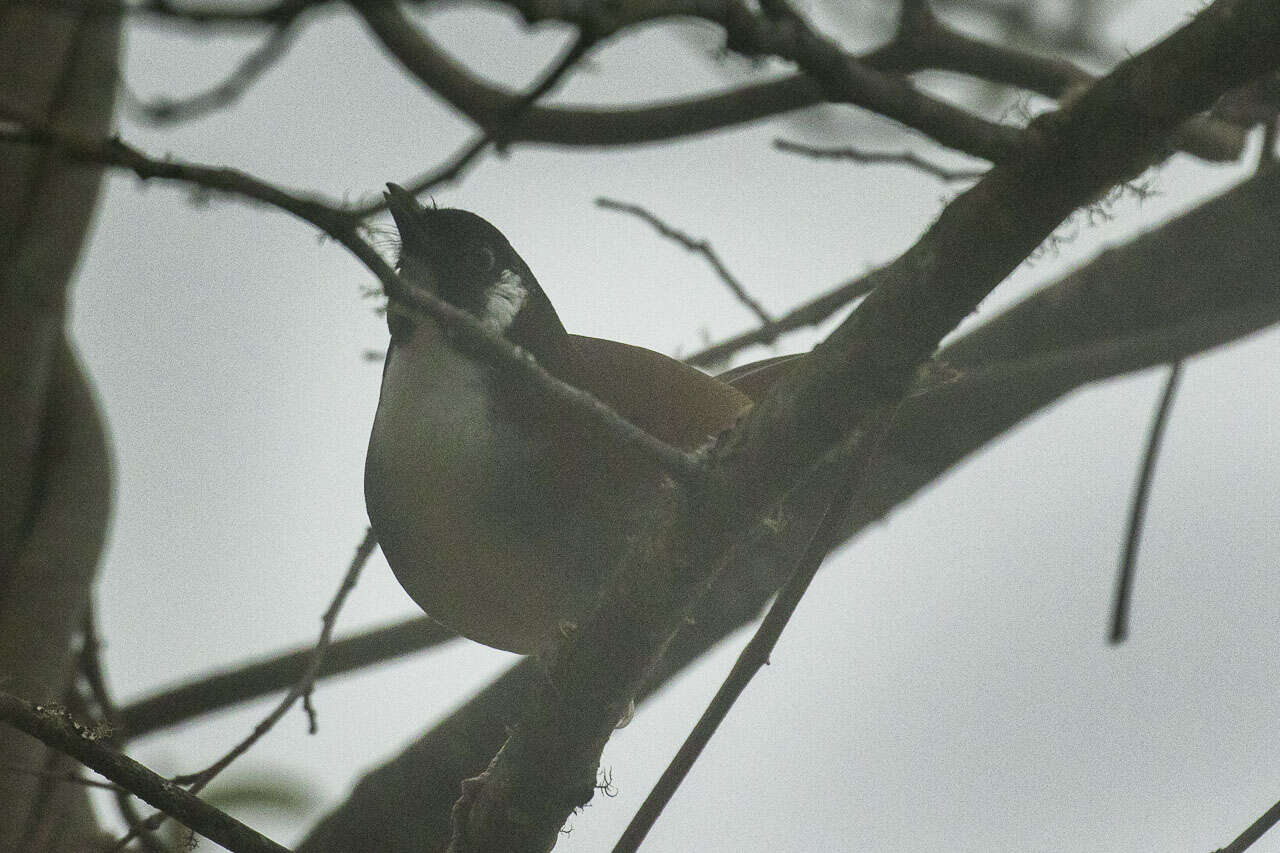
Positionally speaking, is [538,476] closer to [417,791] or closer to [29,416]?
[417,791]

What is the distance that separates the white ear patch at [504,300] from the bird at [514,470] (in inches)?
0.7

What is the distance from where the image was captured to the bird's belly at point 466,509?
259 cm

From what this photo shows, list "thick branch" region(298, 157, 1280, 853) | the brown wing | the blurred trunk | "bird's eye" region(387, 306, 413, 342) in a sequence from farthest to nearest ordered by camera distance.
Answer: the blurred trunk
"thick branch" region(298, 157, 1280, 853)
"bird's eye" region(387, 306, 413, 342)
the brown wing

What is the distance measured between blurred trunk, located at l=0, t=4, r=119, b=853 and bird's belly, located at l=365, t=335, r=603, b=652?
3.51ft

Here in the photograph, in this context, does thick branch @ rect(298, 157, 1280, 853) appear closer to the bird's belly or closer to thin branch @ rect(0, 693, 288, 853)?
the bird's belly

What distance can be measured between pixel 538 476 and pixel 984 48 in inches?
52.3

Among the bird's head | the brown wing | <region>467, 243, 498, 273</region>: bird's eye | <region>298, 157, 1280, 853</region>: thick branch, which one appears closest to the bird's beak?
the bird's head

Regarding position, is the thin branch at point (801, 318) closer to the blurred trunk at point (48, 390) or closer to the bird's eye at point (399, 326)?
the bird's eye at point (399, 326)

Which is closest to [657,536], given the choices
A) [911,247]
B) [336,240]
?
[911,247]

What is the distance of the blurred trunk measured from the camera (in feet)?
10.9

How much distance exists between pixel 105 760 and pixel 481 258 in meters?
1.62

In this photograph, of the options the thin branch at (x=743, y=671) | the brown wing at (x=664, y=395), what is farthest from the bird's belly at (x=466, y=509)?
the thin branch at (x=743, y=671)

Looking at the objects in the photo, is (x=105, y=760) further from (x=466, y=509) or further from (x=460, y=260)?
(x=460, y=260)

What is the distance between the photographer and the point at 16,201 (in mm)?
3486
